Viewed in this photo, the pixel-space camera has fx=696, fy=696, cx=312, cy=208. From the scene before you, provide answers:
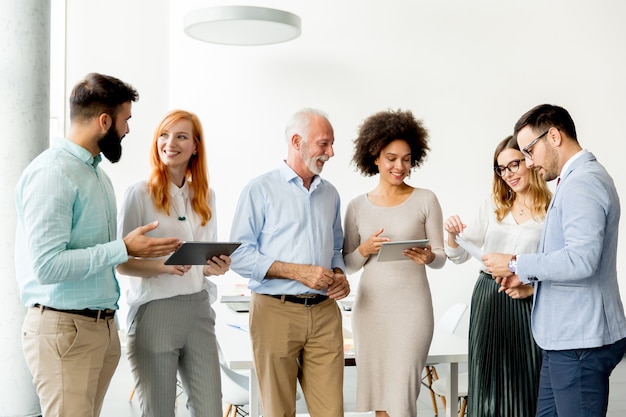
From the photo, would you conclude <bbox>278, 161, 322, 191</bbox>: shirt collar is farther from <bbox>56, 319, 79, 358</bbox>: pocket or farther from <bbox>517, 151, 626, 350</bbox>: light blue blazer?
<bbox>56, 319, 79, 358</bbox>: pocket

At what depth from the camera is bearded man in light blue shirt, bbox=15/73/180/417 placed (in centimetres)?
250

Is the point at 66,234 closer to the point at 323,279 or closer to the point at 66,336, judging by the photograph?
the point at 66,336

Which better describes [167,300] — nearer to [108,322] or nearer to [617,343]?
[108,322]

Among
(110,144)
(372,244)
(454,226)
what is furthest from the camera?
(454,226)

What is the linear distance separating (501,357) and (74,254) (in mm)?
2221

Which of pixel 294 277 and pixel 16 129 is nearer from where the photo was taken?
pixel 294 277

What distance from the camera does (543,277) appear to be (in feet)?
9.19

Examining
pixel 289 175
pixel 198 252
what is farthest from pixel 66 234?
pixel 289 175

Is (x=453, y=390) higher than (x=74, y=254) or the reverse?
the reverse

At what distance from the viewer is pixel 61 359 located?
100 inches

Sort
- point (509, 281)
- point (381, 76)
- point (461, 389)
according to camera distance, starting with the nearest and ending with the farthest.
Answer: point (509, 281), point (461, 389), point (381, 76)

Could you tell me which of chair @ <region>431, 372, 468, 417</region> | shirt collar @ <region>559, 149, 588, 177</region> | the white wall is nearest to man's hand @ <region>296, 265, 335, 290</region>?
shirt collar @ <region>559, 149, 588, 177</region>

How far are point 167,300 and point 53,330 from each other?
2.13ft

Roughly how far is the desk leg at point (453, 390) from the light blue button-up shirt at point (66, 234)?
83.2 inches
